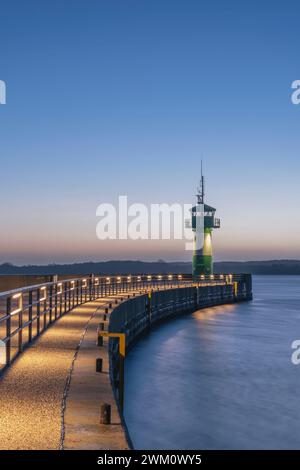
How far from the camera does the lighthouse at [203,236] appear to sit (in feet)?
246

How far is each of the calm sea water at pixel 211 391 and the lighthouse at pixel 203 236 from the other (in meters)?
32.0

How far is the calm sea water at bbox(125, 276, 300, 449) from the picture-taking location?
1636cm

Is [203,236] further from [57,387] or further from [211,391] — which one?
[57,387]

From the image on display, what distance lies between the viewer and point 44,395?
30.6 feet

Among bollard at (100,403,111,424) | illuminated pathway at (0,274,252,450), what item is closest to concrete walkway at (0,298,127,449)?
illuminated pathway at (0,274,252,450)

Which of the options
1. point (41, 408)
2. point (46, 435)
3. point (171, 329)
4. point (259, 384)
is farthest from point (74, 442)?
point (171, 329)

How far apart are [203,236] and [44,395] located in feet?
218

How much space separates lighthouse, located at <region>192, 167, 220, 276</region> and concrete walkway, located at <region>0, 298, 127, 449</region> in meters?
59.9

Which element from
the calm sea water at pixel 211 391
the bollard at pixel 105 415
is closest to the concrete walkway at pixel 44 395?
the bollard at pixel 105 415

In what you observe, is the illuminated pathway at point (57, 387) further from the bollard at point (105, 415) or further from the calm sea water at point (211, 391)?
the calm sea water at point (211, 391)

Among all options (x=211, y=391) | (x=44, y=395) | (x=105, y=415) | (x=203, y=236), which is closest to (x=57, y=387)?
(x=44, y=395)

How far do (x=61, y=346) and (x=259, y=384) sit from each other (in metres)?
12.9

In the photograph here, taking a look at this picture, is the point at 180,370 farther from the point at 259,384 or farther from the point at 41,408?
the point at 41,408

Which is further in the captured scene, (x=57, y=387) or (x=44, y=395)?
(x=57, y=387)
